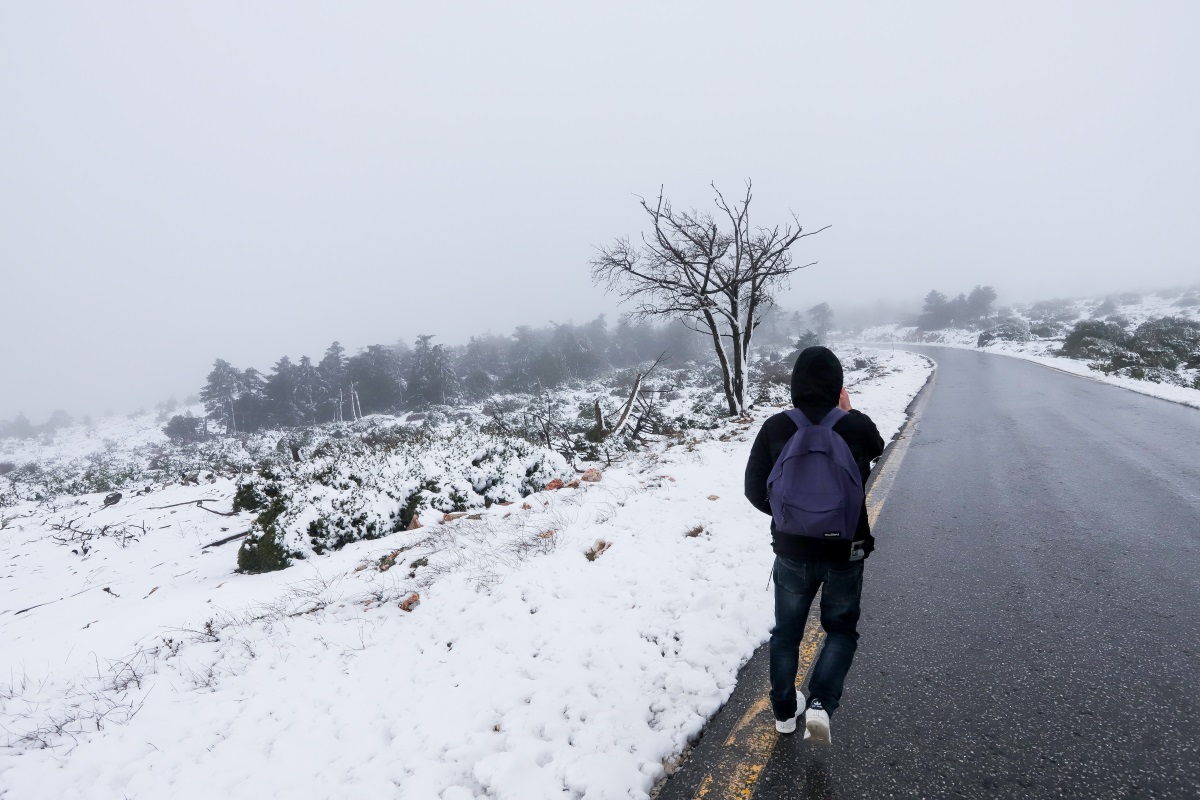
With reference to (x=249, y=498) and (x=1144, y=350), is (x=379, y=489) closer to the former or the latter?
(x=249, y=498)

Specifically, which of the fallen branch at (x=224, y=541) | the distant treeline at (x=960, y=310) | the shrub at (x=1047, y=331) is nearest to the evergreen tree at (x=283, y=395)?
the fallen branch at (x=224, y=541)

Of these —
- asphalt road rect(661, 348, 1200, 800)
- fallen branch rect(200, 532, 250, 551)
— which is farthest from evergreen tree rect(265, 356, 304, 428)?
asphalt road rect(661, 348, 1200, 800)

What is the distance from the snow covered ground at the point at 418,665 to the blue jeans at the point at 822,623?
25.2 inches

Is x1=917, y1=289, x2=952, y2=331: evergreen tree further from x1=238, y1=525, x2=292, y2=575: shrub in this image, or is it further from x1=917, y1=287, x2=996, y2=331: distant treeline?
x1=238, y1=525, x2=292, y2=575: shrub

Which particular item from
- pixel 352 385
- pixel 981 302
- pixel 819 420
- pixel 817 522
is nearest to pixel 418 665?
pixel 817 522

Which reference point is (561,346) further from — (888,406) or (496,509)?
(496,509)

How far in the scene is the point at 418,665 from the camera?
12.0 ft

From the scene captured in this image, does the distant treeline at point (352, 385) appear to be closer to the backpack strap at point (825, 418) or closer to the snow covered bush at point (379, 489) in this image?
the snow covered bush at point (379, 489)

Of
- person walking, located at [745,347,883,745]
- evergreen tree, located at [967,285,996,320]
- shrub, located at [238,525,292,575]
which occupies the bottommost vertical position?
shrub, located at [238,525,292,575]

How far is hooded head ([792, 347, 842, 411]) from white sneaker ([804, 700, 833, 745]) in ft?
5.17

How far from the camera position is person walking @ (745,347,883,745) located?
2324 millimetres

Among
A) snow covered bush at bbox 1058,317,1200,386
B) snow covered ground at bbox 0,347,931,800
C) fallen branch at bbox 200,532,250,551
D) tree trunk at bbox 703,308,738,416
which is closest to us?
snow covered ground at bbox 0,347,931,800

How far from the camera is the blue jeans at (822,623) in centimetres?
246

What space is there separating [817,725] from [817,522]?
107 cm
